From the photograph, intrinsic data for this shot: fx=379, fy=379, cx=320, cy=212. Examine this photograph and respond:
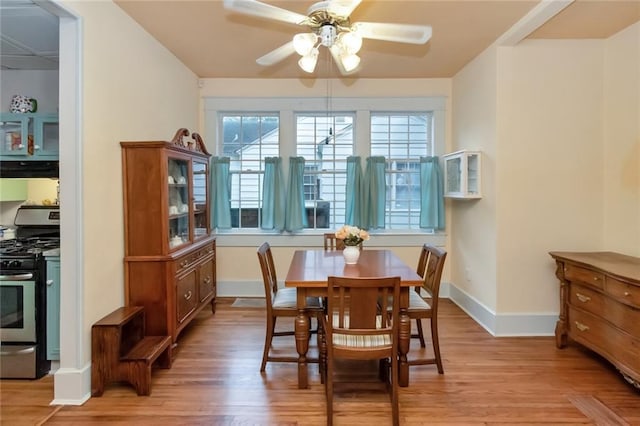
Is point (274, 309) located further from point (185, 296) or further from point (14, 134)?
point (14, 134)

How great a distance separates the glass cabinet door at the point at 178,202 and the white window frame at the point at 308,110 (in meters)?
1.33

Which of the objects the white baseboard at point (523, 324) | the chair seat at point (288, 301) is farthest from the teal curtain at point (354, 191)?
the white baseboard at point (523, 324)

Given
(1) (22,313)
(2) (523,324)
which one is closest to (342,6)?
(1) (22,313)

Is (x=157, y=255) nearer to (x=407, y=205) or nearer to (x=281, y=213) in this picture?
(x=281, y=213)

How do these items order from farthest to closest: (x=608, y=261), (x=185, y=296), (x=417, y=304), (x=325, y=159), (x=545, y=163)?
(x=325, y=159)
(x=545, y=163)
(x=185, y=296)
(x=608, y=261)
(x=417, y=304)

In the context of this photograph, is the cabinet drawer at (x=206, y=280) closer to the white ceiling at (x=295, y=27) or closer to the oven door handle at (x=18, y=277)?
the oven door handle at (x=18, y=277)

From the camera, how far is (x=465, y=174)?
3.95m

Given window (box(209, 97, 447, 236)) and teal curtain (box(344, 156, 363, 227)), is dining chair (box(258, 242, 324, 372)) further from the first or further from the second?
window (box(209, 97, 447, 236))

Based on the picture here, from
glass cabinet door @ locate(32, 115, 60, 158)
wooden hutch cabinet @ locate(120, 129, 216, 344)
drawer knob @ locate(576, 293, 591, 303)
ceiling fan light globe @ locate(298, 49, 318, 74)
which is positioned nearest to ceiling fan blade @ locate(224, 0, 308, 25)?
ceiling fan light globe @ locate(298, 49, 318, 74)

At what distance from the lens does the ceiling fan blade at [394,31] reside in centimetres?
229

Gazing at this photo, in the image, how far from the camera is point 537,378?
2719 mm

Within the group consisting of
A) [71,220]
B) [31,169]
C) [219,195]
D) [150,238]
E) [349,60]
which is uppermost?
[349,60]

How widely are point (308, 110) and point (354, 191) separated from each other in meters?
1.17

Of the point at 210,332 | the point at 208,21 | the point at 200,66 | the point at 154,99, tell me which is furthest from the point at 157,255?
the point at 200,66
